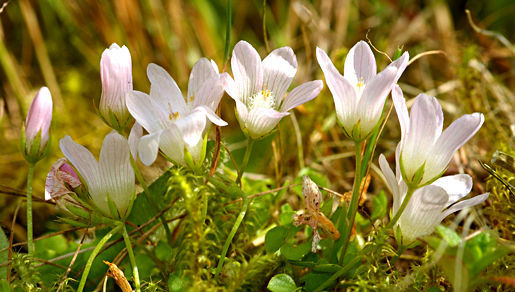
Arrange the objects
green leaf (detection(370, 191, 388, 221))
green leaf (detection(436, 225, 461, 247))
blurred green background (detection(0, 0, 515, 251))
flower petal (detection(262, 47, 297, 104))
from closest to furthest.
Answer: green leaf (detection(436, 225, 461, 247)) → flower petal (detection(262, 47, 297, 104)) → green leaf (detection(370, 191, 388, 221)) → blurred green background (detection(0, 0, 515, 251))

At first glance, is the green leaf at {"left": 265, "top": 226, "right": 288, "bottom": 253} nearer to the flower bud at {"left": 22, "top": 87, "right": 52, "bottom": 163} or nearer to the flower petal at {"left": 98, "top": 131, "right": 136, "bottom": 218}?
the flower petal at {"left": 98, "top": 131, "right": 136, "bottom": 218}

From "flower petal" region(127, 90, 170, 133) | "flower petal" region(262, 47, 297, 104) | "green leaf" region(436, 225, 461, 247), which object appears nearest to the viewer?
"green leaf" region(436, 225, 461, 247)

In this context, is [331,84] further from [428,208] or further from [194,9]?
[194,9]

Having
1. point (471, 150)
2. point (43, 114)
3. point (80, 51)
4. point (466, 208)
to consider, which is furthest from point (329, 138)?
point (80, 51)

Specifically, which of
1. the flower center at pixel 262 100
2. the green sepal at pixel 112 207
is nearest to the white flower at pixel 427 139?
the flower center at pixel 262 100

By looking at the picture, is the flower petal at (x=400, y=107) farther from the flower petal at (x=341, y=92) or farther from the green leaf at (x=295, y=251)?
the green leaf at (x=295, y=251)

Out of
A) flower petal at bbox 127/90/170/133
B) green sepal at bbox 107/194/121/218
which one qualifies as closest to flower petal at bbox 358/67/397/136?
flower petal at bbox 127/90/170/133

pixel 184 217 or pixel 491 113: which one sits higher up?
pixel 184 217

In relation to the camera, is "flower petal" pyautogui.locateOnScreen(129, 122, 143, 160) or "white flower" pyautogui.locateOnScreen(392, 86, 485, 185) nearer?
"white flower" pyautogui.locateOnScreen(392, 86, 485, 185)
